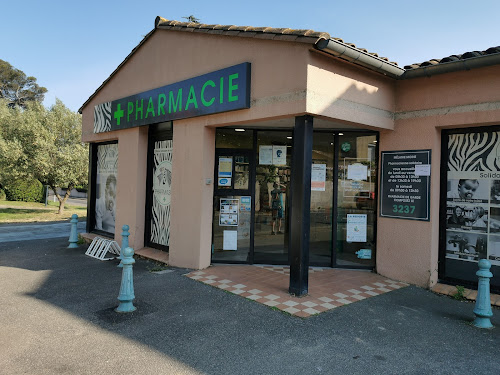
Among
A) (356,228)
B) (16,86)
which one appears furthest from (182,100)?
(16,86)

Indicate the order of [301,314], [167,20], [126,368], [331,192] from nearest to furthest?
[126,368], [301,314], [331,192], [167,20]

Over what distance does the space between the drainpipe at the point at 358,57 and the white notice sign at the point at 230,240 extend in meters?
3.67

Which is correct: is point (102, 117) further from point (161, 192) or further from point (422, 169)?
point (422, 169)

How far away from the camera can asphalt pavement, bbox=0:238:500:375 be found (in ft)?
10.4

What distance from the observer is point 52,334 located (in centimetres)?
372

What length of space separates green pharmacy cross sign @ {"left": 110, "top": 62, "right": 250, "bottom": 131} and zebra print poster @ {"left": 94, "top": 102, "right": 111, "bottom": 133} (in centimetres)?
36

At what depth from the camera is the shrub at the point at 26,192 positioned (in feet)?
74.0

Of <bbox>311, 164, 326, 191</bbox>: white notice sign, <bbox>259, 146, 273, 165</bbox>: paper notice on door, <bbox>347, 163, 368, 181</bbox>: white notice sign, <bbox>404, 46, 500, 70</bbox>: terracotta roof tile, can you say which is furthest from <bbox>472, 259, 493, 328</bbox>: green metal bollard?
<bbox>259, 146, 273, 165</bbox>: paper notice on door

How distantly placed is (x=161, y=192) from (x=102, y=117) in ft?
9.74

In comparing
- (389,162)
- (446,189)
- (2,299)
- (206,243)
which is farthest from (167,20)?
(446,189)

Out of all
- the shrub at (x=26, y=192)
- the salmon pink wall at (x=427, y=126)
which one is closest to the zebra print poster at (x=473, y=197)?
the salmon pink wall at (x=427, y=126)

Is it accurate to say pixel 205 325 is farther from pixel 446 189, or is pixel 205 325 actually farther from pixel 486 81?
pixel 486 81

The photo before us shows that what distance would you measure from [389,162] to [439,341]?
10.5 feet

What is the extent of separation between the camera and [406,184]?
5891mm
